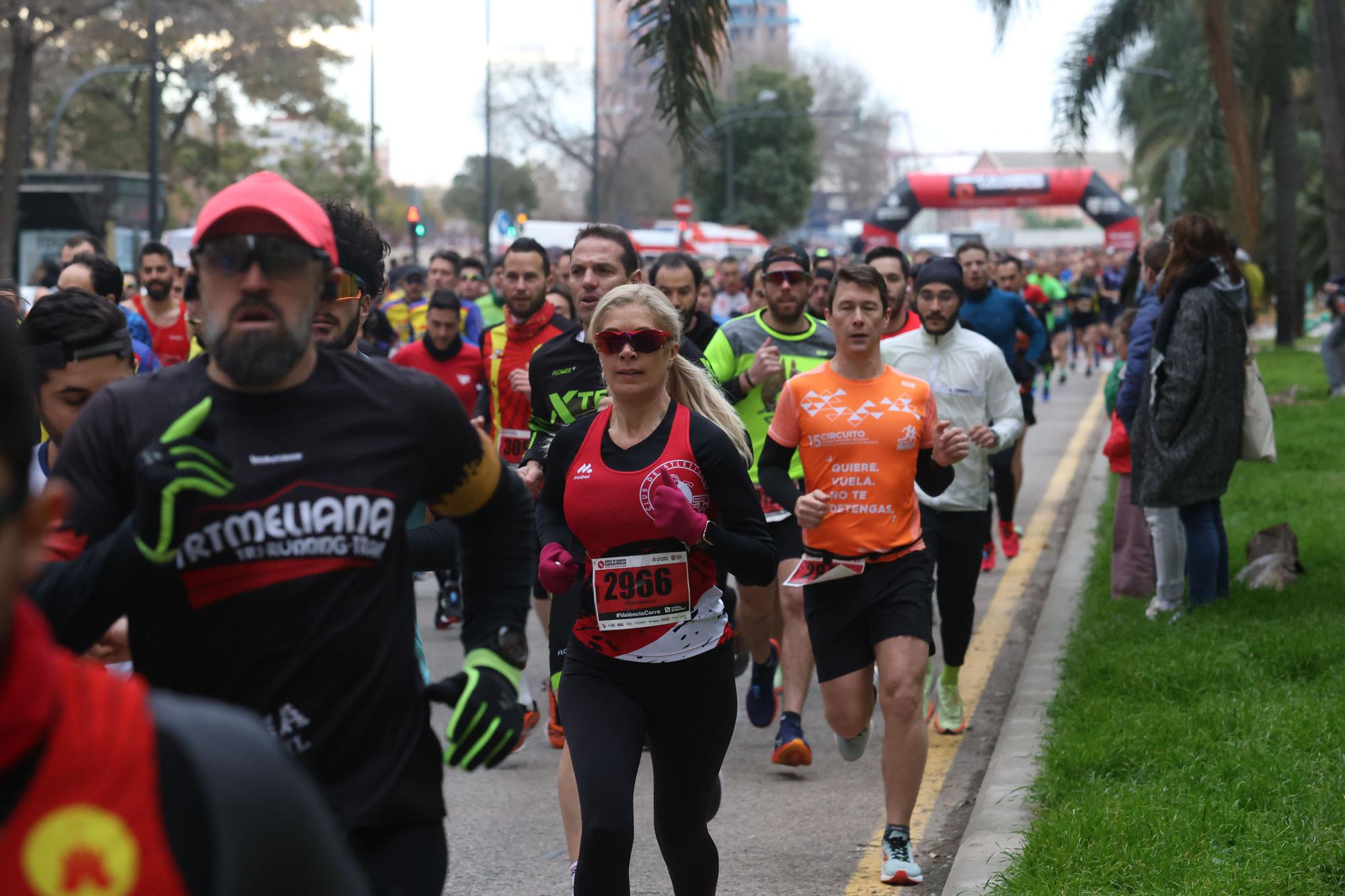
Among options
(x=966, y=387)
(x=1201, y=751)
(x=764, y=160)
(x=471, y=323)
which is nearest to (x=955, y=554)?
(x=966, y=387)

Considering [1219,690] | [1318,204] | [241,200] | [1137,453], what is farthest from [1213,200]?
[241,200]

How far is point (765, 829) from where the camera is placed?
235 inches

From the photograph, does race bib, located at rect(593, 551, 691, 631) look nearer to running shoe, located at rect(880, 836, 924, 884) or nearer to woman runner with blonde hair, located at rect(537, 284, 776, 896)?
woman runner with blonde hair, located at rect(537, 284, 776, 896)

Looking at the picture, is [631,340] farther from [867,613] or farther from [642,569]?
[867,613]

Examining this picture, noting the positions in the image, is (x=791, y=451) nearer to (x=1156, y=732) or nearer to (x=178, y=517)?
(x=1156, y=732)

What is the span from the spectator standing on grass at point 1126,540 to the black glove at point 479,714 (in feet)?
21.8

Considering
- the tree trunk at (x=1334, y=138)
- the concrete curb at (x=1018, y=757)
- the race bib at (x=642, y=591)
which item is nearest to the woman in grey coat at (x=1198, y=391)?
the concrete curb at (x=1018, y=757)

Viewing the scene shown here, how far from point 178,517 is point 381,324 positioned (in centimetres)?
1055

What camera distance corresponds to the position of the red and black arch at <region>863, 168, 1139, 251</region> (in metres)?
40.1

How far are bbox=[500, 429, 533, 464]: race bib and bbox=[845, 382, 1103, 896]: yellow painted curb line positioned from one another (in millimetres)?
2413

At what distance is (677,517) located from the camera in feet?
14.1

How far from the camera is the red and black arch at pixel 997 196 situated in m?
40.1

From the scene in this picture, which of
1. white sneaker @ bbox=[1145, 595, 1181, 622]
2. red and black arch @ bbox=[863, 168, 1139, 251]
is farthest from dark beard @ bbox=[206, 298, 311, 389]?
red and black arch @ bbox=[863, 168, 1139, 251]

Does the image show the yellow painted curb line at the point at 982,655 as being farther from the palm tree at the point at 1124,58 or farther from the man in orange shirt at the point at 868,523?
the palm tree at the point at 1124,58
